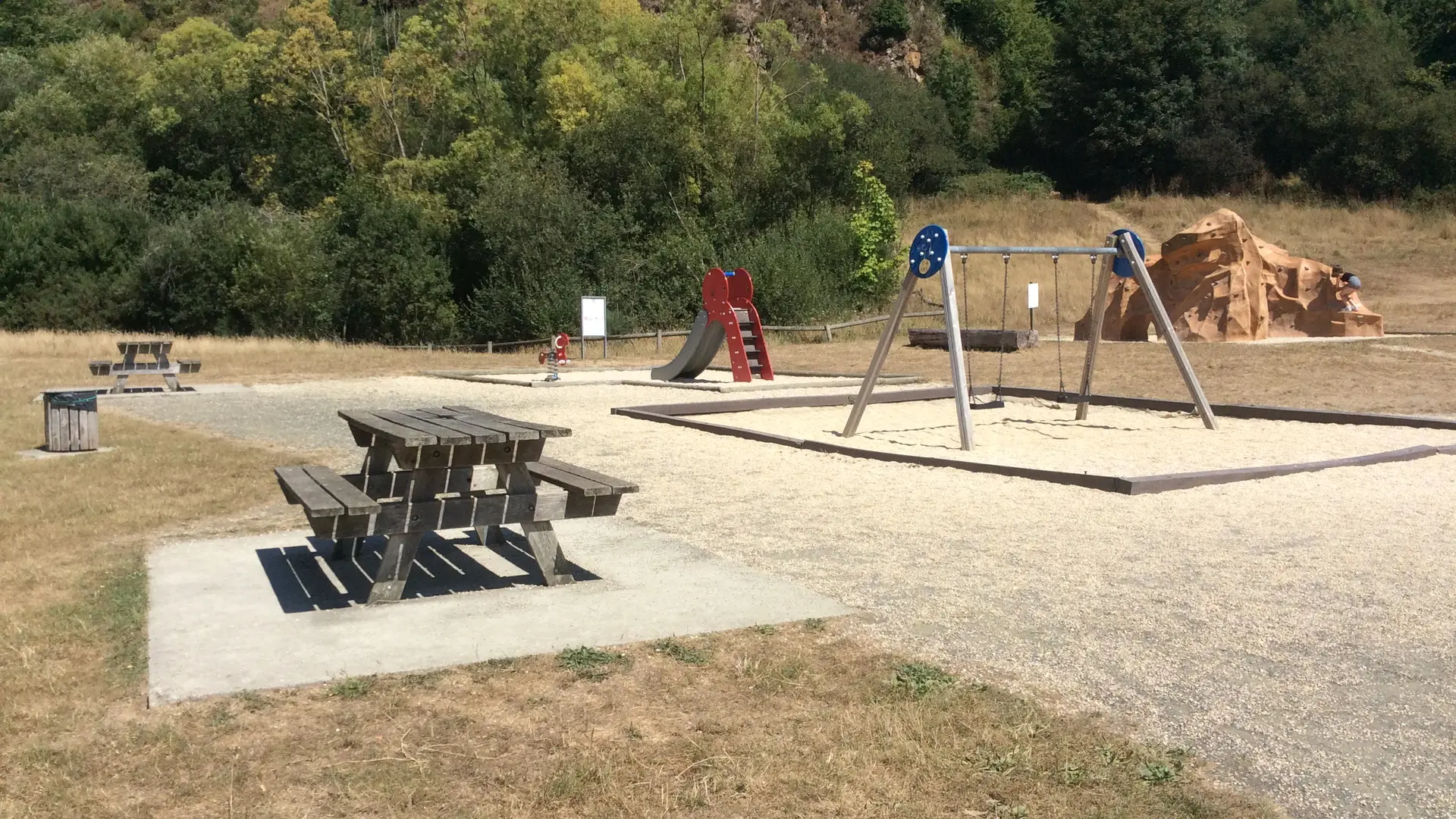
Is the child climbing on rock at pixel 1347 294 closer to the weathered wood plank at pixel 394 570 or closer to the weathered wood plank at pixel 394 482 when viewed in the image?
the weathered wood plank at pixel 394 482

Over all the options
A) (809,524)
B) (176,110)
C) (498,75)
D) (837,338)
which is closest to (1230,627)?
(809,524)

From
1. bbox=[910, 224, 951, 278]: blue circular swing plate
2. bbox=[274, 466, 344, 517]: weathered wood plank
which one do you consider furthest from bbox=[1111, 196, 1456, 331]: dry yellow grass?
bbox=[274, 466, 344, 517]: weathered wood plank

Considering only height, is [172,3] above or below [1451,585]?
above

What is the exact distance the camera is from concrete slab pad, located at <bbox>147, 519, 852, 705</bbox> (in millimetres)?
4383

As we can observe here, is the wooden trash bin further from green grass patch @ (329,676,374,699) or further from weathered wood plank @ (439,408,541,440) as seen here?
green grass patch @ (329,676,374,699)

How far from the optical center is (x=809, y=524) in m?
7.09

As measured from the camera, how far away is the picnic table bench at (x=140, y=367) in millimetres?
Result: 16656

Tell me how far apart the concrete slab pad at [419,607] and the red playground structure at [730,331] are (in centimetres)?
1051

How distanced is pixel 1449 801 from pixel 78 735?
151 inches

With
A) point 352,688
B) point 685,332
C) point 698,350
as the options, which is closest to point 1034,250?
point 698,350

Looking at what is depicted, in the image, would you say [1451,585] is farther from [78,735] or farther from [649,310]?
[649,310]

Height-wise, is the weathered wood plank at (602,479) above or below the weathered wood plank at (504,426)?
below

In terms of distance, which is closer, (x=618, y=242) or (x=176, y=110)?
(x=618, y=242)

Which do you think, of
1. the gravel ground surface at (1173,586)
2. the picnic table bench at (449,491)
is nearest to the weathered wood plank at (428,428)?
the picnic table bench at (449,491)
